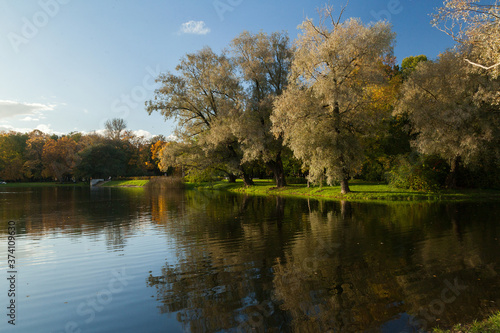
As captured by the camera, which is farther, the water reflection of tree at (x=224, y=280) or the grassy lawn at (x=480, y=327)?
the water reflection of tree at (x=224, y=280)

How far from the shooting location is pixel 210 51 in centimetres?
3706

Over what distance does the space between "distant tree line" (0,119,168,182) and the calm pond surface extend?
67045 millimetres

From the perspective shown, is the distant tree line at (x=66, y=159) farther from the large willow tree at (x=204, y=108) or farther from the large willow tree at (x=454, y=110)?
the large willow tree at (x=454, y=110)

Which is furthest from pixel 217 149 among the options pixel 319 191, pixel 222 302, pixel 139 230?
pixel 222 302

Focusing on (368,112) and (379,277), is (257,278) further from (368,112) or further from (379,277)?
(368,112)

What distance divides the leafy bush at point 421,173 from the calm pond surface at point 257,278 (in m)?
13.2

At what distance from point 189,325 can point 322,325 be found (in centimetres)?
222

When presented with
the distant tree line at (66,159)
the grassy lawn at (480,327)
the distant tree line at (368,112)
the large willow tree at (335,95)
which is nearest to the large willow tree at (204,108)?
the distant tree line at (368,112)

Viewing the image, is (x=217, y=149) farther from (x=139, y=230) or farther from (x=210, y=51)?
(x=139, y=230)

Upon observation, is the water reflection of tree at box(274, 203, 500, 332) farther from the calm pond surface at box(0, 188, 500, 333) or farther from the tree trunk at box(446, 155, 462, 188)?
the tree trunk at box(446, 155, 462, 188)

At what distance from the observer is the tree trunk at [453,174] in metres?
26.3

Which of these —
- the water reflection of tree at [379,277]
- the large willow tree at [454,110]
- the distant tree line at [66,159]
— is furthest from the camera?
the distant tree line at [66,159]

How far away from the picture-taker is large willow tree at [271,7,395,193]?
81.5 ft

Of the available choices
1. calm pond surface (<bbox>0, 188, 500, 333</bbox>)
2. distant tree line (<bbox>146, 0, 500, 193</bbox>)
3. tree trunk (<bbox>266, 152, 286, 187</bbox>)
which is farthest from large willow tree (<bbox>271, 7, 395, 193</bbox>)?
calm pond surface (<bbox>0, 188, 500, 333</bbox>)
